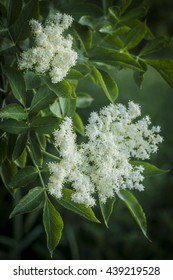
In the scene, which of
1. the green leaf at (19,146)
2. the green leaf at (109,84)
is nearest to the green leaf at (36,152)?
the green leaf at (19,146)

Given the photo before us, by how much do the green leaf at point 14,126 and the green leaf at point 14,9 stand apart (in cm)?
16

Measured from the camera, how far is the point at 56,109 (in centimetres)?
61

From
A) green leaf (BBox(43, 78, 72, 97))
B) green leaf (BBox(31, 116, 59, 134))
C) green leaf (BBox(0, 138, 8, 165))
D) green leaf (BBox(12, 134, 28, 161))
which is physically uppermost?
green leaf (BBox(43, 78, 72, 97))

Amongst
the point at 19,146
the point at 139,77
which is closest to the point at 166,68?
the point at 139,77

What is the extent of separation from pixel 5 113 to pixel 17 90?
45 millimetres

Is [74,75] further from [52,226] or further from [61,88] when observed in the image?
[52,226]

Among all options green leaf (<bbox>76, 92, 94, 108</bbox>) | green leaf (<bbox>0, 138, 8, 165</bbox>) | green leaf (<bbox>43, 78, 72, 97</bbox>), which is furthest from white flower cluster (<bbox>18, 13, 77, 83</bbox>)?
green leaf (<bbox>76, 92, 94, 108</bbox>)

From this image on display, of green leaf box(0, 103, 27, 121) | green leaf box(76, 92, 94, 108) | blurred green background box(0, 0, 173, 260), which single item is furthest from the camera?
blurred green background box(0, 0, 173, 260)

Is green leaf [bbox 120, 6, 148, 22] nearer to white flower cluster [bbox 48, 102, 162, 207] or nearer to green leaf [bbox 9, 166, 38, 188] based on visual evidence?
white flower cluster [bbox 48, 102, 162, 207]

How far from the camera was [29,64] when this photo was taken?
599mm

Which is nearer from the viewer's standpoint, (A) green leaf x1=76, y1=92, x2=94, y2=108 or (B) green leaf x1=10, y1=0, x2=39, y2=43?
(B) green leaf x1=10, y1=0, x2=39, y2=43

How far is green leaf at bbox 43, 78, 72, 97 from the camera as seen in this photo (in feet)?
1.90

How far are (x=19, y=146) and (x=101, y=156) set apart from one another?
0.36 feet
